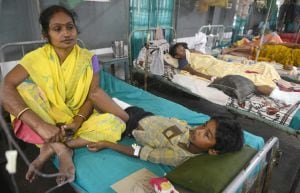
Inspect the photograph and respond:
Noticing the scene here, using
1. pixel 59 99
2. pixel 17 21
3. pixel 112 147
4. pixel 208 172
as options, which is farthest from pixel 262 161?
pixel 17 21

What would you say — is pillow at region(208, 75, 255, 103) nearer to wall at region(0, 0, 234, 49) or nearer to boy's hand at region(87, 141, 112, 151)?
boy's hand at region(87, 141, 112, 151)

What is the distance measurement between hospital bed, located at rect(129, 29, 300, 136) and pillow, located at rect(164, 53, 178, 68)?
1.29 ft

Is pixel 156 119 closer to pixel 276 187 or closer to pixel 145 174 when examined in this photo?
pixel 145 174

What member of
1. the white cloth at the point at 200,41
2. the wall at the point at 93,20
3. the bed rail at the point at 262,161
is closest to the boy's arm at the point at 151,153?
Answer: the bed rail at the point at 262,161

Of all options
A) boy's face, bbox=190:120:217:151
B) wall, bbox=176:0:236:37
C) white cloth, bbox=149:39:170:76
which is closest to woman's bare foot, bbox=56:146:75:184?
boy's face, bbox=190:120:217:151

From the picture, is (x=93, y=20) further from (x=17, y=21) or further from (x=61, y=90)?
(x=61, y=90)

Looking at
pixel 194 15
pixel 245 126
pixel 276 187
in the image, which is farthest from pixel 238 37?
pixel 276 187

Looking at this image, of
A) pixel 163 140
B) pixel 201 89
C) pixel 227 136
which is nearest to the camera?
pixel 227 136

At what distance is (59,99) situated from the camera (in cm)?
182

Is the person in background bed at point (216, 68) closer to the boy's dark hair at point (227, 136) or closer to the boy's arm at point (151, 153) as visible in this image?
the boy's dark hair at point (227, 136)

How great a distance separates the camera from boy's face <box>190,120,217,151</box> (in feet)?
4.89

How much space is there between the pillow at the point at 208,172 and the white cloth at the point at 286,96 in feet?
4.83

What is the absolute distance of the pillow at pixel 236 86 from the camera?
2650mm

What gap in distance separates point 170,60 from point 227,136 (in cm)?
240
